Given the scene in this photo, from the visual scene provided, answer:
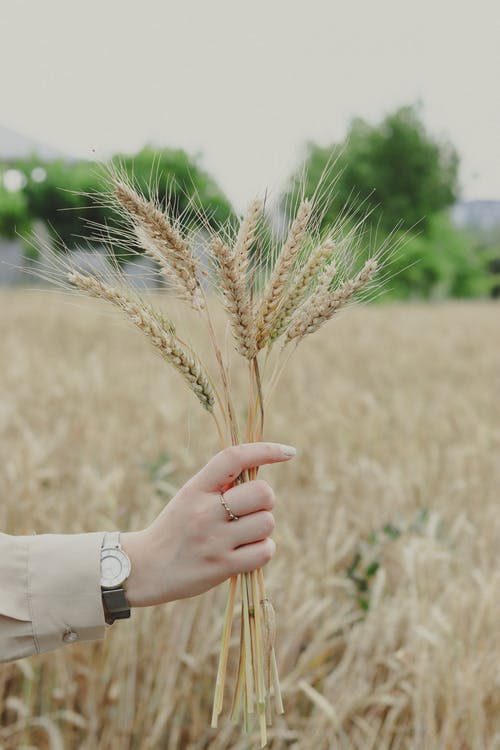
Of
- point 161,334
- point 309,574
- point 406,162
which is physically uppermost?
point 406,162

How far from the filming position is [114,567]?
1051 millimetres

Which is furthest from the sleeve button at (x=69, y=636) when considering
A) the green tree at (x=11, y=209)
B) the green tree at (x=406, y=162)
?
the green tree at (x=406, y=162)

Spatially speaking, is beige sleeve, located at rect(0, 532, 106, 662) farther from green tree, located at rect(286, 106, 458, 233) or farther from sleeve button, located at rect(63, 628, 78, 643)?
green tree, located at rect(286, 106, 458, 233)

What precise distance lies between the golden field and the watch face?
0.21m

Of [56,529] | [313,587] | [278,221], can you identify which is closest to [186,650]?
[313,587]

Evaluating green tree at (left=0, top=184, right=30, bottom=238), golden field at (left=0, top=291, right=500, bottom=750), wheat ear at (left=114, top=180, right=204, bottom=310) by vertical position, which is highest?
green tree at (left=0, top=184, right=30, bottom=238)

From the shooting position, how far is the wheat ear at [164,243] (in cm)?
86

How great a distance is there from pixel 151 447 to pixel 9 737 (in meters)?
1.58

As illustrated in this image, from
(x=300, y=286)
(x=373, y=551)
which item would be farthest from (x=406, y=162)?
(x=300, y=286)

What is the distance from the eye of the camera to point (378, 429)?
147 inches

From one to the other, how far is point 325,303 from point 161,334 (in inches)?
7.4

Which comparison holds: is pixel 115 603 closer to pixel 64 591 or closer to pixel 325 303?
pixel 64 591

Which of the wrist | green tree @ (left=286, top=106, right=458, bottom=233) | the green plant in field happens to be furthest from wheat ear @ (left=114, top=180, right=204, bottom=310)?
green tree @ (left=286, top=106, right=458, bottom=233)

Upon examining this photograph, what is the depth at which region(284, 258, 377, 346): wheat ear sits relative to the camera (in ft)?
2.90
